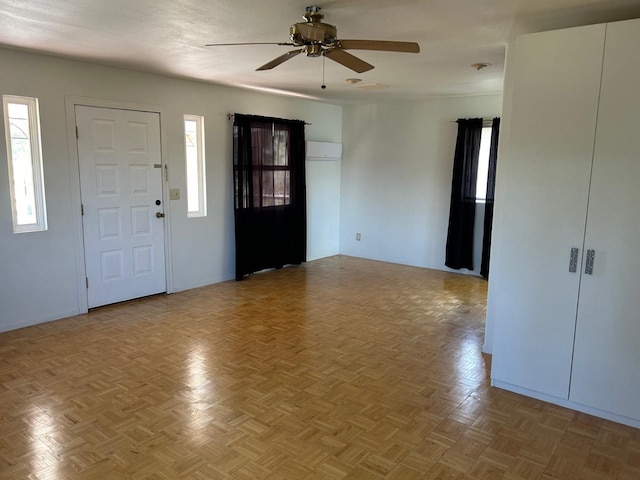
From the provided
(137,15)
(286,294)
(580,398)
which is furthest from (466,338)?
(137,15)

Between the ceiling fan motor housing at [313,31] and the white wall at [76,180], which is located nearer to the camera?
the ceiling fan motor housing at [313,31]

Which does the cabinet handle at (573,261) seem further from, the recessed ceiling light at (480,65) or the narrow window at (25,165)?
the narrow window at (25,165)

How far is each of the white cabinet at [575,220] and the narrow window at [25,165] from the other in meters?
3.92

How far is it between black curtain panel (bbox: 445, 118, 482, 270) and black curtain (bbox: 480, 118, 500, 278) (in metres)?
0.19

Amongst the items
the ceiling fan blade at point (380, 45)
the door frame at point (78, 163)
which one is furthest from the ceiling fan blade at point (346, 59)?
the door frame at point (78, 163)

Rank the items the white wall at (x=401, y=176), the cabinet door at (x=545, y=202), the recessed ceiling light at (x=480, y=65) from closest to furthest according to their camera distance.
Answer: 1. the cabinet door at (x=545, y=202)
2. the recessed ceiling light at (x=480, y=65)
3. the white wall at (x=401, y=176)


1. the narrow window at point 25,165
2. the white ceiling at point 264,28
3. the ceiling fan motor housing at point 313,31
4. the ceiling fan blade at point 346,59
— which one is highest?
the white ceiling at point 264,28

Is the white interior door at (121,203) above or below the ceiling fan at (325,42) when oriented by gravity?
below

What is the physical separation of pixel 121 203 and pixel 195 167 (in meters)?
1.08

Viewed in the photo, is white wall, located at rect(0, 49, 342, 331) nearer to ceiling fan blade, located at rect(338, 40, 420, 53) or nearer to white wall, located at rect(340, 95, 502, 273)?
white wall, located at rect(340, 95, 502, 273)

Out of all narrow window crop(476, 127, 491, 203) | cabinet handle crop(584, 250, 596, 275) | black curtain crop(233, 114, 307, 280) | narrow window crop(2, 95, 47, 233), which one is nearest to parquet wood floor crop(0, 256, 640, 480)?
A: cabinet handle crop(584, 250, 596, 275)

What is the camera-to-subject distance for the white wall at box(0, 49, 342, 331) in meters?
3.95

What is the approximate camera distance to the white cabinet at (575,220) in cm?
252

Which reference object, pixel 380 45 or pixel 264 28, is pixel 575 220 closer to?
pixel 380 45
